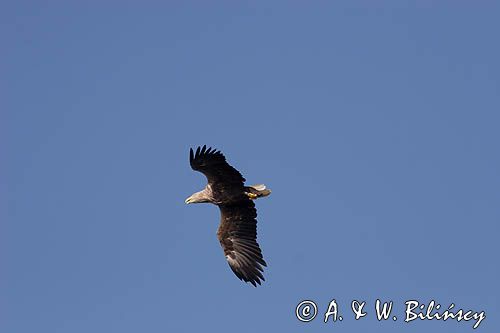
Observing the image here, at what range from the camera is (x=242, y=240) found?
22.0 m

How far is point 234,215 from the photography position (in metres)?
22.0

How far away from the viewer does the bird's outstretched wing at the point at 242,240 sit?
21703mm

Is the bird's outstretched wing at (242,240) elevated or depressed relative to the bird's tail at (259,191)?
depressed

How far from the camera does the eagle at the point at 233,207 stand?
20797 mm

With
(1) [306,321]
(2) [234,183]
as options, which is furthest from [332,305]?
(2) [234,183]

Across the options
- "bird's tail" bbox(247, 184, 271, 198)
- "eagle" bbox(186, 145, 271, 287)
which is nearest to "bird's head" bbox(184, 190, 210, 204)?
"eagle" bbox(186, 145, 271, 287)

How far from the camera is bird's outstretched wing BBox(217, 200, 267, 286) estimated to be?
2170cm

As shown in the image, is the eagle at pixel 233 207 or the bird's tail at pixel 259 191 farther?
the bird's tail at pixel 259 191

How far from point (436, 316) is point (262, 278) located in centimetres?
404

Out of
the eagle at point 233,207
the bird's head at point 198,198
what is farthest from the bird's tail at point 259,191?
the bird's head at point 198,198

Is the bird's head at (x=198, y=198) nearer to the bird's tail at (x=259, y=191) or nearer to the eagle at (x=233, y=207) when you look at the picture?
Result: the eagle at (x=233, y=207)

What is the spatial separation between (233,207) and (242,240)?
839mm

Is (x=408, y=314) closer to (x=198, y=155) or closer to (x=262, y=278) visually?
(x=262, y=278)

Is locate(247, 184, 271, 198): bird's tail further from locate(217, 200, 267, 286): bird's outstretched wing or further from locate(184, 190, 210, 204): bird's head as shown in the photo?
locate(184, 190, 210, 204): bird's head
